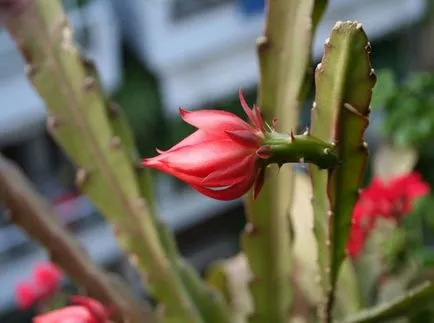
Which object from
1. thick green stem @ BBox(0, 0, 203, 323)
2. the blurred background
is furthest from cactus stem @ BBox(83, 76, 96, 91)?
the blurred background

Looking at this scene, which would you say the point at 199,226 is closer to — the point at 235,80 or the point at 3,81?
the point at 235,80

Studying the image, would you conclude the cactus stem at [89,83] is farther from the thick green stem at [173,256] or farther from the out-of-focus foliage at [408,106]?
the out-of-focus foliage at [408,106]

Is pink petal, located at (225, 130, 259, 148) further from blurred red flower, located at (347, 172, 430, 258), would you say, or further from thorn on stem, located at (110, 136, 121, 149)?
blurred red flower, located at (347, 172, 430, 258)

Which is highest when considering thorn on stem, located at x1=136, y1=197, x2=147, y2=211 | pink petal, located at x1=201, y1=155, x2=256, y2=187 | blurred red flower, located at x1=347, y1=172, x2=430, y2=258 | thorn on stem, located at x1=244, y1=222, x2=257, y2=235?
pink petal, located at x1=201, y1=155, x2=256, y2=187

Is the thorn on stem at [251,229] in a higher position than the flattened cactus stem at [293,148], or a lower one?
lower

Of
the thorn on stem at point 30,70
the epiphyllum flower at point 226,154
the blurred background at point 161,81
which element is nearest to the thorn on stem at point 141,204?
the thorn on stem at point 30,70

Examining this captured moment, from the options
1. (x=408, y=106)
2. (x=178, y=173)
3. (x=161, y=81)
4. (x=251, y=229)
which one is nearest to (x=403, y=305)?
(x=251, y=229)
